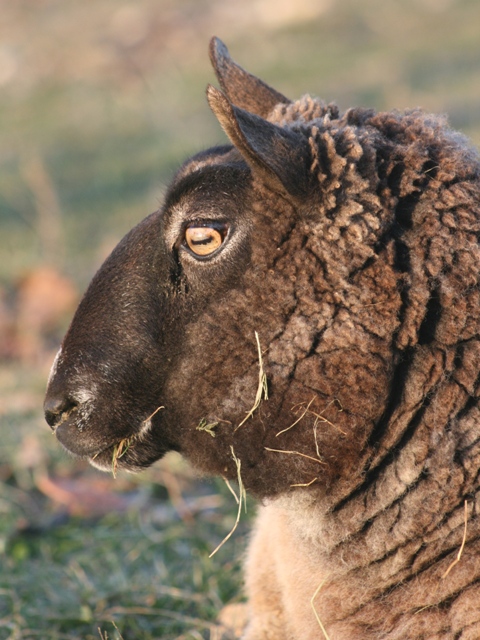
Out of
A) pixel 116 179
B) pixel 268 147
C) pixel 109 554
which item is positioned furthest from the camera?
pixel 116 179

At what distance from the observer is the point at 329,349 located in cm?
362

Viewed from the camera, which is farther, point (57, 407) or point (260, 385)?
point (57, 407)

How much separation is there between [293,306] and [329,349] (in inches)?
8.9

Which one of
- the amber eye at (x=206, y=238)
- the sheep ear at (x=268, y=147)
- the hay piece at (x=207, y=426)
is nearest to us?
the sheep ear at (x=268, y=147)

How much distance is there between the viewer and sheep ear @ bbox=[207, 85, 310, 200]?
3.38m

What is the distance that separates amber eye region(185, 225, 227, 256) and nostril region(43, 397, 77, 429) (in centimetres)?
91

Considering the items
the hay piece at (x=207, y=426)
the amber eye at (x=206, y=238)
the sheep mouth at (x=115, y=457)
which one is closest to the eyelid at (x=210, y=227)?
the amber eye at (x=206, y=238)

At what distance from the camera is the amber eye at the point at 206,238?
147 inches

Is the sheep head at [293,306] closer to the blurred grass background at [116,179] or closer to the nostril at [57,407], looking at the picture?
the nostril at [57,407]

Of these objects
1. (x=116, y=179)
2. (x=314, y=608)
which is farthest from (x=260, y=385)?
(x=116, y=179)

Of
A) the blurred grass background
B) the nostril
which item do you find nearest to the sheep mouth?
the nostril

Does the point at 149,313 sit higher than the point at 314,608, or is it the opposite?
the point at 149,313

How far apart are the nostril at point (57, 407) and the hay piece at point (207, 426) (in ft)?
1.96

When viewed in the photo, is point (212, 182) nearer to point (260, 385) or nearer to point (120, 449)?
point (260, 385)
